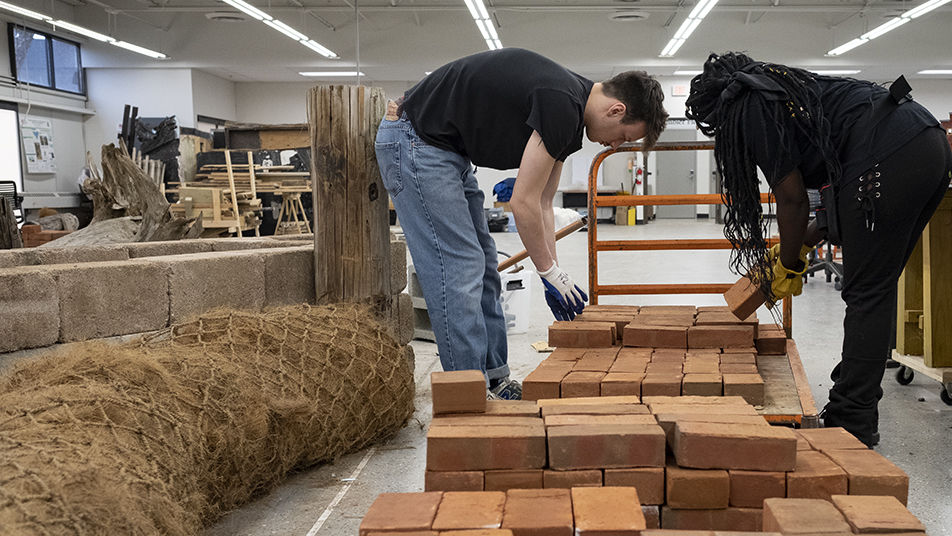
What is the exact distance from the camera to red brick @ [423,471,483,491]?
6.35ft

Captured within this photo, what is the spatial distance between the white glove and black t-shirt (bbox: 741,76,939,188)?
1.02 m

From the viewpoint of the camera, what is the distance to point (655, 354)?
123 inches

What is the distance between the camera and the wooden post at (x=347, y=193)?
11.7 ft

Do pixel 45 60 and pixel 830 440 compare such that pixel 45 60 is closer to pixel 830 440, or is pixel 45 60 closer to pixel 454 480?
pixel 454 480

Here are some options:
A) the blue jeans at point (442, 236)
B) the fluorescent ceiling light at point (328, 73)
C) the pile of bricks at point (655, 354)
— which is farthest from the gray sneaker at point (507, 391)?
the fluorescent ceiling light at point (328, 73)

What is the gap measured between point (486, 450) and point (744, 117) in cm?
145

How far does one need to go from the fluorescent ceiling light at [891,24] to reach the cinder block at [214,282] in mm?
16166

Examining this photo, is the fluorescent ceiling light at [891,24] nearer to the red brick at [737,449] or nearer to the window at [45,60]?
the red brick at [737,449]

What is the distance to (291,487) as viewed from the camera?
282cm

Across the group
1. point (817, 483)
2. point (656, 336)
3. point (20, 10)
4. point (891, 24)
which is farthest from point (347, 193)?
point (891, 24)

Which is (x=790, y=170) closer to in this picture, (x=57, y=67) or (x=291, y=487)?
(x=291, y=487)

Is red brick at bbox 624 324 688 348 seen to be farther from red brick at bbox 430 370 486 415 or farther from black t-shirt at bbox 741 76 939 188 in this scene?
red brick at bbox 430 370 486 415

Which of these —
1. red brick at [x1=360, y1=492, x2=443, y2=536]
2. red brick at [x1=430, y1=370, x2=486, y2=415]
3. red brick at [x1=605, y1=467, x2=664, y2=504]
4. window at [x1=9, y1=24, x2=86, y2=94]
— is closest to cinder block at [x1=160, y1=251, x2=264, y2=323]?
red brick at [x1=430, y1=370, x2=486, y2=415]

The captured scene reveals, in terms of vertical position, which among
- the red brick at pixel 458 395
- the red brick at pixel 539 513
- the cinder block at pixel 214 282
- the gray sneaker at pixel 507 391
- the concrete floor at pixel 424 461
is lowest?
the concrete floor at pixel 424 461
